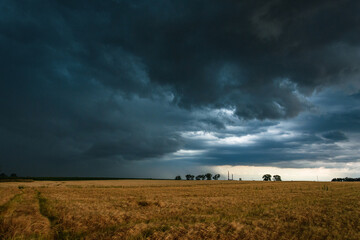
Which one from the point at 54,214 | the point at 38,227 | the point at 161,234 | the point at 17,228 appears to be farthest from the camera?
the point at 54,214

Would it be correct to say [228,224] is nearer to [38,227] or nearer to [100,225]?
[100,225]

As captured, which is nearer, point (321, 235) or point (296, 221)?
point (321, 235)

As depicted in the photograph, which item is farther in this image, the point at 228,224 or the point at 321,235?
the point at 228,224

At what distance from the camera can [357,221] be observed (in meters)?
A: 12.9

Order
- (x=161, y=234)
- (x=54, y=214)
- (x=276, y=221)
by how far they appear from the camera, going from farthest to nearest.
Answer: (x=54, y=214), (x=276, y=221), (x=161, y=234)

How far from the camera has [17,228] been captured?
9.91 metres

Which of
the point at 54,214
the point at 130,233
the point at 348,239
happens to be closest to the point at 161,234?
the point at 130,233

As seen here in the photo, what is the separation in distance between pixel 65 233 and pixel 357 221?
16297 millimetres

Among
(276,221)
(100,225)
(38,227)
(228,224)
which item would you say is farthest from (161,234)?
(276,221)

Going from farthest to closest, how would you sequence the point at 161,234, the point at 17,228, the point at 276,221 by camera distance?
the point at 276,221
the point at 17,228
the point at 161,234

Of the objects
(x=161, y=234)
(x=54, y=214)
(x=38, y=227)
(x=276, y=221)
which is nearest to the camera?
(x=161, y=234)

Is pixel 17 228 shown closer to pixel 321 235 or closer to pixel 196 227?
pixel 196 227

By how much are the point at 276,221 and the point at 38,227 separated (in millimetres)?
12662

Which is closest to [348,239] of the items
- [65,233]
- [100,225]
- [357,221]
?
[357,221]
